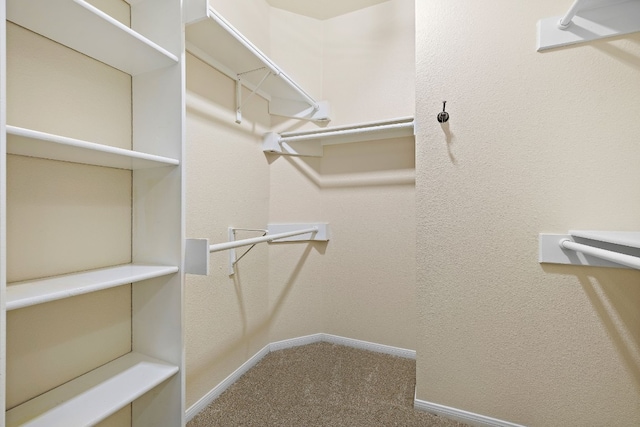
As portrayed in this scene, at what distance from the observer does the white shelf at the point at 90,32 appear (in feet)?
2.30

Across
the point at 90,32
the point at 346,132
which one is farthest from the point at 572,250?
the point at 90,32

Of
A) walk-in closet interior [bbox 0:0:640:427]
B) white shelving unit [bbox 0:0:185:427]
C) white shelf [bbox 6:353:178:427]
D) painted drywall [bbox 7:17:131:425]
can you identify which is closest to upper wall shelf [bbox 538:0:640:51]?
walk-in closet interior [bbox 0:0:640:427]

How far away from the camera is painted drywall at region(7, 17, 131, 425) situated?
2.52 ft

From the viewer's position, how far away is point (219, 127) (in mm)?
1497

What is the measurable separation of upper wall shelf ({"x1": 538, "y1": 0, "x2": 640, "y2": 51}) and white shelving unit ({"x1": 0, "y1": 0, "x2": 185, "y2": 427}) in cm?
146

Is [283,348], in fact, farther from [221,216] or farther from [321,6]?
[321,6]

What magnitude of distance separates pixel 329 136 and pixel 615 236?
4.51ft

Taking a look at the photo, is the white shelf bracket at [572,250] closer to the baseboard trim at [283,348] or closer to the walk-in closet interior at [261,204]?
the walk-in closet interior at [261,204]

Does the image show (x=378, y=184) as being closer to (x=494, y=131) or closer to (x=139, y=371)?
(x=494, y=131)

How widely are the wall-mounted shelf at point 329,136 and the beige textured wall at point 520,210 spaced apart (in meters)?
0.31

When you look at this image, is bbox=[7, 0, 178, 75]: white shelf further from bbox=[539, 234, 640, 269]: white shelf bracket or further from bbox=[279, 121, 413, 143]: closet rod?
bbox=[539, 234, 640, 269]: white shelf bracket

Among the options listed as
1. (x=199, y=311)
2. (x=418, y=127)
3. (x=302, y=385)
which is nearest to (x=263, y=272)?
(x=199, y=311)

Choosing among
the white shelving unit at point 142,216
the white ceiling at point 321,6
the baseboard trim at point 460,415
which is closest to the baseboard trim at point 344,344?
the baseboard trim at point 460,415

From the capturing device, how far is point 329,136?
178 cm
